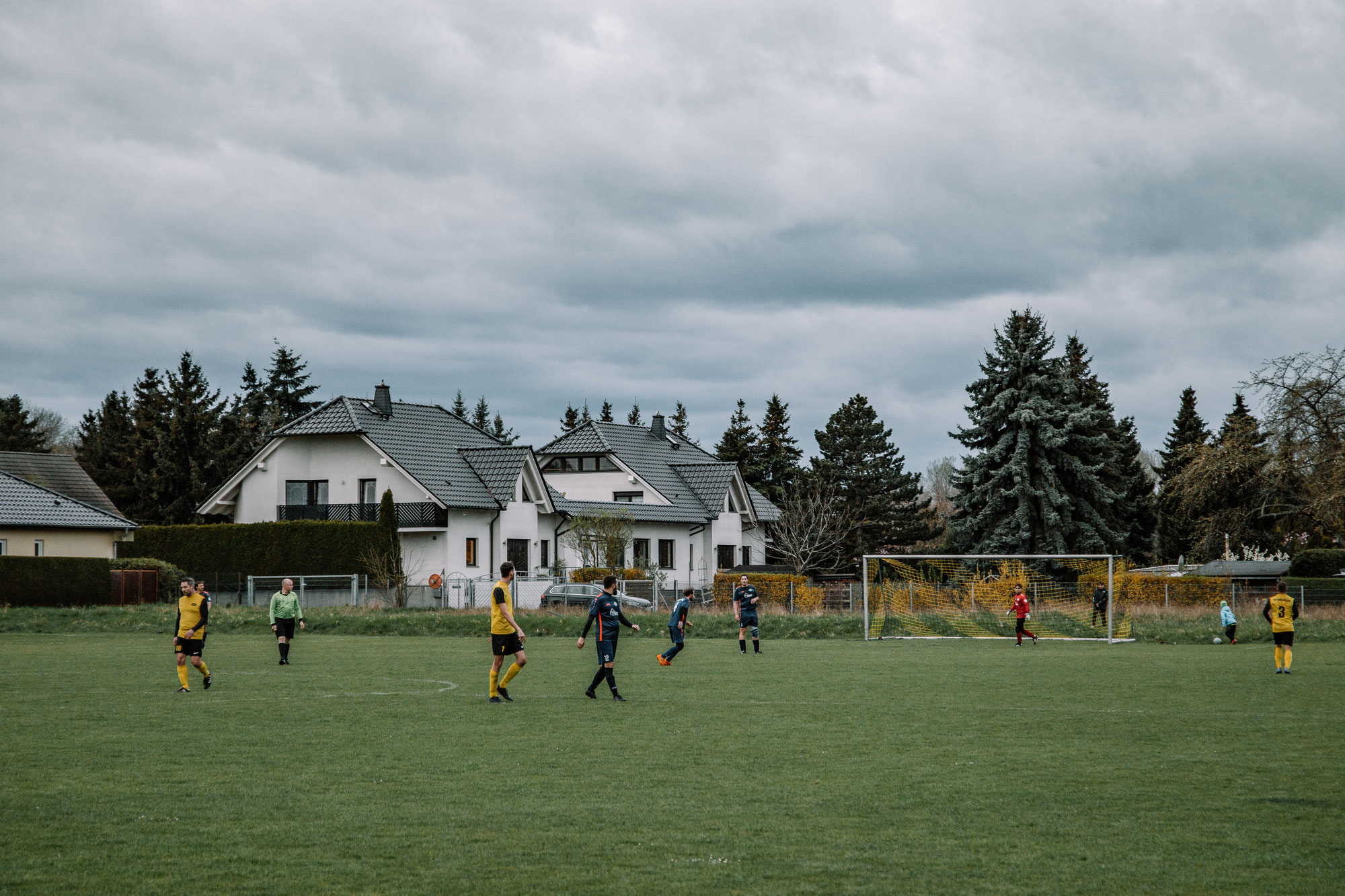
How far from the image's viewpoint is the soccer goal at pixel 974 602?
1368 inches

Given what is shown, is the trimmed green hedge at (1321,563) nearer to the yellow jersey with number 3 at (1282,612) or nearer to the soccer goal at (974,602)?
the soccer goal at (974,602)

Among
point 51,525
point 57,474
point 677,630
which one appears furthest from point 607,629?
point 57,474

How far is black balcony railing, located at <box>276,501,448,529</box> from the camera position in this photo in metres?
48.8

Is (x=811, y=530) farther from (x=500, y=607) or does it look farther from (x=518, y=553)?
(x=500, y=607)

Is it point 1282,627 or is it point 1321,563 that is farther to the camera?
point 1321,563

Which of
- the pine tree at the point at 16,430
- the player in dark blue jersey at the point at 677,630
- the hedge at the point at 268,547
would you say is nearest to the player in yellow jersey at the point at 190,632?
the player in dark blue jersey at the point at 677,630

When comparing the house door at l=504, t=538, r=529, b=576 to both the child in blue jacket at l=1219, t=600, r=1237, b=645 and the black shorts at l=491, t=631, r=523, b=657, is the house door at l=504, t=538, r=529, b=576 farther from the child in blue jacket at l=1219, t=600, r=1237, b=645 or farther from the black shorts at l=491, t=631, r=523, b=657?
the black shorts at l=491, t=631, r=523, b=657

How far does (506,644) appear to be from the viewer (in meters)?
16.3

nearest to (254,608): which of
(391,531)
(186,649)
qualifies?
(391,531)

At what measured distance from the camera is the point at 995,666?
2302 centimetres

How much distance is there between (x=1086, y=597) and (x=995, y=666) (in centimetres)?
1569

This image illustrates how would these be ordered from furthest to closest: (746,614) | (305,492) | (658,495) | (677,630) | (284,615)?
(658,495) < (305,492) < (746,614) < (677,630) < (284,615)

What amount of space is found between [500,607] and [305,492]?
38.2 metres

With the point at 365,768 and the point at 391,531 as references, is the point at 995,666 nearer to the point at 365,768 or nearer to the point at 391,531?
the point at 365,768
